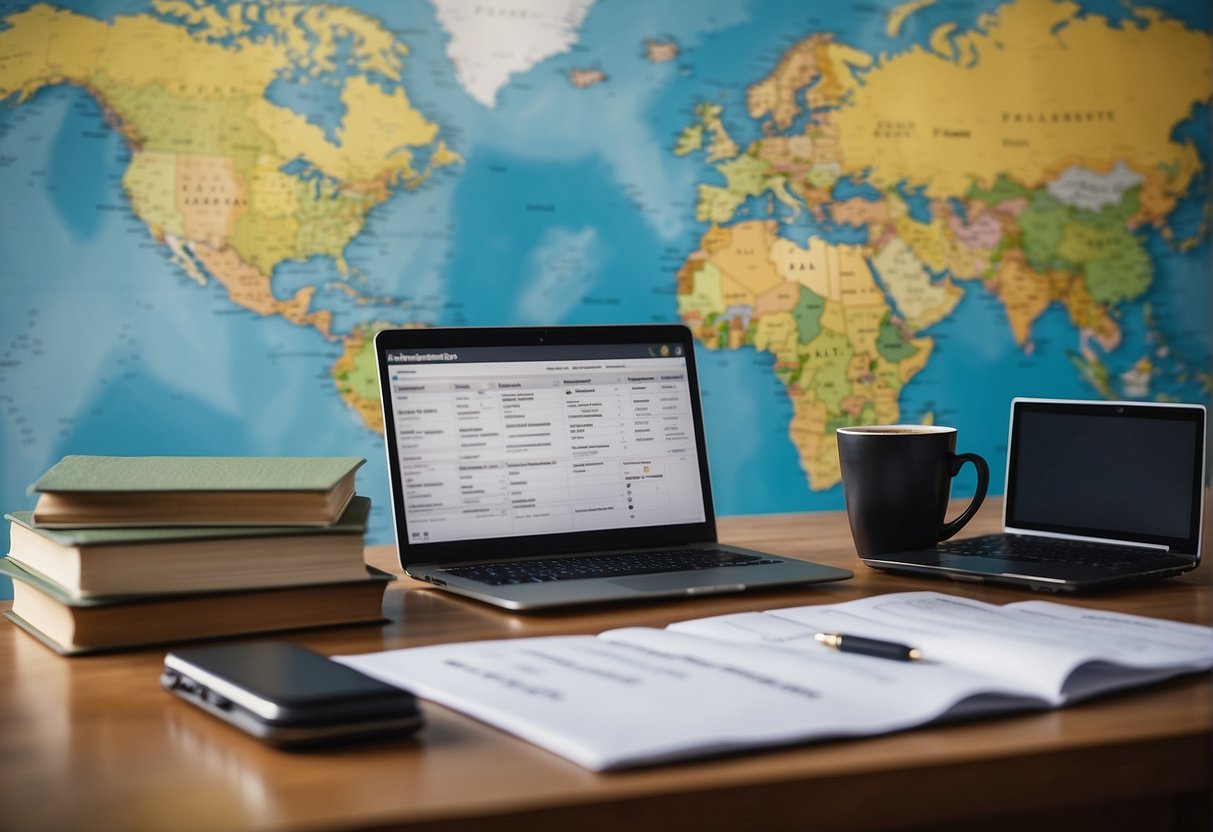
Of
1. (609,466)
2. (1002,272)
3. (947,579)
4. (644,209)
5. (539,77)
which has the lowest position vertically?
(947,579)

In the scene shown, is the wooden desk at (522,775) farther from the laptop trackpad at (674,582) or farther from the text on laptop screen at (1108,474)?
the text on laptop screen at (1108,474)

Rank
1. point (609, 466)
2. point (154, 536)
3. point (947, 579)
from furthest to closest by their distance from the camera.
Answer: point (609, 466), point (947, 579), point (154, 536)

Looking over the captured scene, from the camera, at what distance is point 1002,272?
3.12 metres

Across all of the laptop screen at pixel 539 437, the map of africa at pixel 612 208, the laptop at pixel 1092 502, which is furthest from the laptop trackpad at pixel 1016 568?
the map of africa at pixel 612 208

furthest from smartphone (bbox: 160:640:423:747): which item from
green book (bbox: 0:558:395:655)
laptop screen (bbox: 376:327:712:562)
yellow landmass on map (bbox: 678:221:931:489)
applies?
yellow landmass on map (bbox: 678:221:931:489)

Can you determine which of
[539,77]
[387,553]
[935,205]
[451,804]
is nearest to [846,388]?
[935,205]

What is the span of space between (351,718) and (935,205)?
2758 mm

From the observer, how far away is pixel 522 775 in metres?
0.52

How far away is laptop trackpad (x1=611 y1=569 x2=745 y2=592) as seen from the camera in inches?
36.9

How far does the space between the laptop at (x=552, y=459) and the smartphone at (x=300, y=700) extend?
1.17ft

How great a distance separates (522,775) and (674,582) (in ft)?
1.50

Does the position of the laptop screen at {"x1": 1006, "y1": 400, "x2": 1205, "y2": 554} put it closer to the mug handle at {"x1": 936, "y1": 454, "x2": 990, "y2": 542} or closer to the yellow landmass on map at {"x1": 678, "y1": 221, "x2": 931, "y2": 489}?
the mug handle at {"x1": 936, "y1": 454, "x2": 990, "y2": 542}

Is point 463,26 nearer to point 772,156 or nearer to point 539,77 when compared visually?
point 539,77

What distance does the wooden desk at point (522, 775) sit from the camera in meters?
0.48
